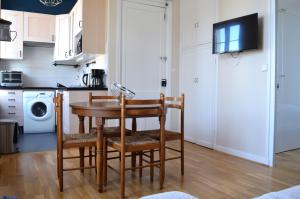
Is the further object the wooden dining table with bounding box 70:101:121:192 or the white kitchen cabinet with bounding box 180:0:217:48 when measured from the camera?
the white kitchen cabinet with bounding box 180:0:217:48

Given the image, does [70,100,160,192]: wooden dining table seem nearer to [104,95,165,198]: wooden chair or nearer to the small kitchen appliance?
[104,95,165,198]: wooden chair

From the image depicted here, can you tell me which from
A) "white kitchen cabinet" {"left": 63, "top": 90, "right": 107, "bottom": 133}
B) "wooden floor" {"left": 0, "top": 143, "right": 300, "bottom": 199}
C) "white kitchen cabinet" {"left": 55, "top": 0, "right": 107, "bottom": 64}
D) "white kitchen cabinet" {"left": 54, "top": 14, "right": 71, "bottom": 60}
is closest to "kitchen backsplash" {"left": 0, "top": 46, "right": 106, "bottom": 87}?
"white kitchen cabinet" {"left": 54, "top": 14, "right": 71, "bottom": 60}

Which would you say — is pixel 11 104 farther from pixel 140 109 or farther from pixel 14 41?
pixel 140 109

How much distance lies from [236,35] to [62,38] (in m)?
3.67

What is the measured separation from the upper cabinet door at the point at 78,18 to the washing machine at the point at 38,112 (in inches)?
57.0

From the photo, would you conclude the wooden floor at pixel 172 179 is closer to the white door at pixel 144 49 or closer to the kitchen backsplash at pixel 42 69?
the white door at pixel 144 49

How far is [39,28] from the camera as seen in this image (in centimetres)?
584

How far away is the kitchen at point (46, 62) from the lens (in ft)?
14.8

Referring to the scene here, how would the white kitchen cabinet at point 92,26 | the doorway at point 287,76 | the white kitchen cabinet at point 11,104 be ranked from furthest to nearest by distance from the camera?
the white kitchen cabinet at point 11,104, the white kitchen cabinet at point 92,26, the doorway at point 287,76

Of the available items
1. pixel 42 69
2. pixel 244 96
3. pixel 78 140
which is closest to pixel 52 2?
pixel 42 69

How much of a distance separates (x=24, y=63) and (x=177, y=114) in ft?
12.0

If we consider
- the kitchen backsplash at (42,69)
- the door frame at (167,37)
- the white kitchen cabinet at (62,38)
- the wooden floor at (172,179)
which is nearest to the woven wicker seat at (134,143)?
the wooden floor at (172,179)

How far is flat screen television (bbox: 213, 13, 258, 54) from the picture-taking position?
3.41 metres

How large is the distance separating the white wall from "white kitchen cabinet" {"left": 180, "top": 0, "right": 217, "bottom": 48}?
0.23 m
